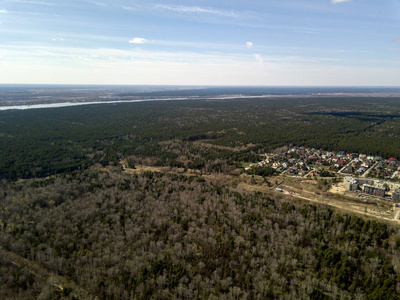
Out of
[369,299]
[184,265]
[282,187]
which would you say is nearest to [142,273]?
[184,265]

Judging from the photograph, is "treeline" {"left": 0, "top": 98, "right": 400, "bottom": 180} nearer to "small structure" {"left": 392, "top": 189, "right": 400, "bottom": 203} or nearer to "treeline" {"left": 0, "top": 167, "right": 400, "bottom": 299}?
"treeline" {"left": 0, "top": 167, "right": 400, "bottom": 299}

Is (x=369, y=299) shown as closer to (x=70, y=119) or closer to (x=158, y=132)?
(x=158, y=132)

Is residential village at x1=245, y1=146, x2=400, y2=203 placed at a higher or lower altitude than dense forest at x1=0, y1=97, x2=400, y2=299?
higher

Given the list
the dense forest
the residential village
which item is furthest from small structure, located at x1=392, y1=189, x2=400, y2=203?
the dense forest

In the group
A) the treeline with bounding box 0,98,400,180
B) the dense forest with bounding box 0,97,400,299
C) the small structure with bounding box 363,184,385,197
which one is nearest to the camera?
the dense forest with bounding box 0,97,400,299

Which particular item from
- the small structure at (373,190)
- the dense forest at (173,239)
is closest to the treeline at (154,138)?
the dense forest at (173,239)

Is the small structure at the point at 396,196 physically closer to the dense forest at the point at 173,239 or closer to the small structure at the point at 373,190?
the small structure at the point at 373,190
